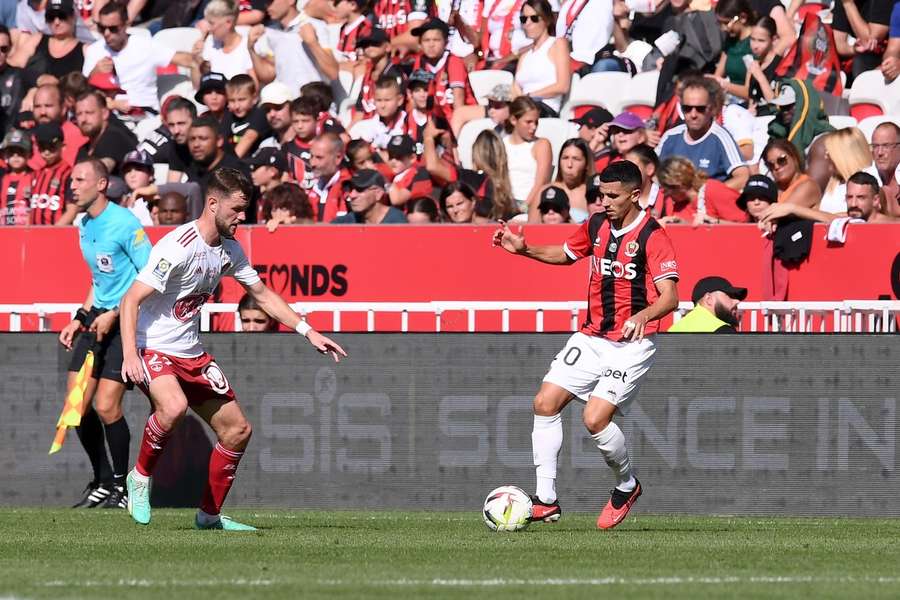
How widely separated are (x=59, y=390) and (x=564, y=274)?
13.9 feet

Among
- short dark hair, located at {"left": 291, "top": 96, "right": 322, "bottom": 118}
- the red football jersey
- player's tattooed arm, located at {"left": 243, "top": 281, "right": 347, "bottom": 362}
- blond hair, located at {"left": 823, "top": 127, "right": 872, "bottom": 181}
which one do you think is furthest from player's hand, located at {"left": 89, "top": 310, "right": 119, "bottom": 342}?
blond hair, located at {"left": 823, "top": 127, "right": 872, "bottom": 181}

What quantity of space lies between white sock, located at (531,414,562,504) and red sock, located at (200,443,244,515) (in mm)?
1811

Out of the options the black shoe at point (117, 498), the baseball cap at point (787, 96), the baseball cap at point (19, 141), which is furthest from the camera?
the baseball cap at point (19, 141)

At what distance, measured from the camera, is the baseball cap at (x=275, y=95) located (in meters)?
17.5

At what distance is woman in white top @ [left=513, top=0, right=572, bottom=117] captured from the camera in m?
17.2

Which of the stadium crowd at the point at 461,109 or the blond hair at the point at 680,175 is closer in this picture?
the blond hair at the point at 680,175

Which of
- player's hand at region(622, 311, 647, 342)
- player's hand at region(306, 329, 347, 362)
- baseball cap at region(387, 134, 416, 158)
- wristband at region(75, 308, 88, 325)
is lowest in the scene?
wristband at region(75, 308, 88, 325)

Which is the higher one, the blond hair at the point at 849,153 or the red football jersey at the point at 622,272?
the blond hair at the point at 849,153

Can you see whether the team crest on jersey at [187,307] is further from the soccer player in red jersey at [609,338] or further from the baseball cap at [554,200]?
the baseball cap at [554,200]

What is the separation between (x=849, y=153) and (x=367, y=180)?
168 inches

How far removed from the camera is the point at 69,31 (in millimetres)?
20141

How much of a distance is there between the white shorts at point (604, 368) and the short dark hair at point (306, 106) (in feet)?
24.3

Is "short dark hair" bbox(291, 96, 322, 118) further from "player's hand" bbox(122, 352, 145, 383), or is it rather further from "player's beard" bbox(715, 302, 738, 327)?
"player's hand" bbox(122, 352, 145, 383)

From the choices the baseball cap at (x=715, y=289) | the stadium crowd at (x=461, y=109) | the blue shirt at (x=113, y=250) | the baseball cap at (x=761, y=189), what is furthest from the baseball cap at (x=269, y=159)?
the baseball cap at (x=715, y=289)
